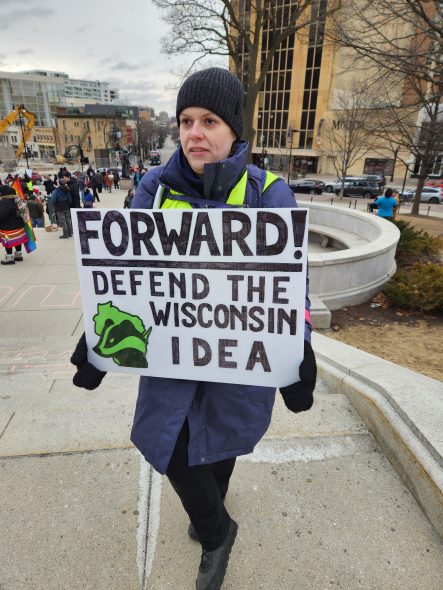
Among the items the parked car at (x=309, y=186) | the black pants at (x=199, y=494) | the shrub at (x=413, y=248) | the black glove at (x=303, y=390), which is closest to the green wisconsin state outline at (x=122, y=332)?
the black pants at (x=199, y=494)

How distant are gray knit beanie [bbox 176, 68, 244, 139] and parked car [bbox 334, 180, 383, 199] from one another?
3323 cm

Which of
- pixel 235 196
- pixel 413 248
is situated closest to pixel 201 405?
pixel 235 196

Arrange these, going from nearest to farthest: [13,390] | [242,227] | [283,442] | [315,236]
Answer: [242,227] → [283,442] → [13,390] → [315,236]

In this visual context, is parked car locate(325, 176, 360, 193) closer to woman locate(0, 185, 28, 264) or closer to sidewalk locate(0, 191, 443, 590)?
woman locate(0, 185, 28, 264)

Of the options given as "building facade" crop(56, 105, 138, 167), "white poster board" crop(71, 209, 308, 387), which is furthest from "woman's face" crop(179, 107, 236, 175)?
"building facade" crop(56, 105, 138, 167)

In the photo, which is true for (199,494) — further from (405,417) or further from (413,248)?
(413,248)

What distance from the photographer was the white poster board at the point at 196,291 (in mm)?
1479

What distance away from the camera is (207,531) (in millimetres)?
1700

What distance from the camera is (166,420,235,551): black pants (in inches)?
63.1

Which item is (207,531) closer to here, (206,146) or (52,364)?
(206,146)

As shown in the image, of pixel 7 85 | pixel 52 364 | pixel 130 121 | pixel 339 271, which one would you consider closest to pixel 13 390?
pixel 52 364

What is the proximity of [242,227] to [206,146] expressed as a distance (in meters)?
0.37

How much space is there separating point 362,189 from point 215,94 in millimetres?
33501

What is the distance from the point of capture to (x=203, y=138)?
1555 mm
